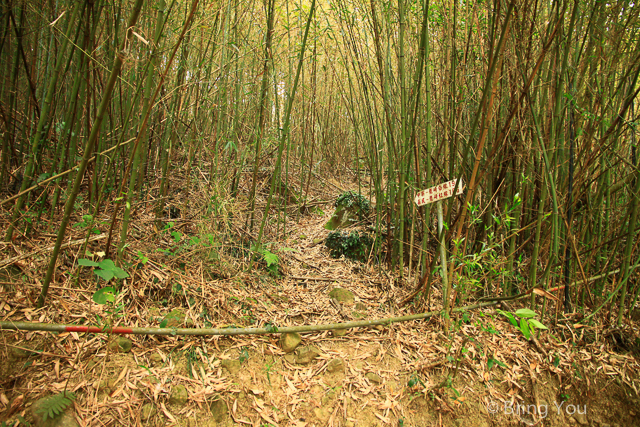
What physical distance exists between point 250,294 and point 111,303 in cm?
64

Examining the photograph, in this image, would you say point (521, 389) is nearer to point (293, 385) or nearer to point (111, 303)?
point (293, 385)

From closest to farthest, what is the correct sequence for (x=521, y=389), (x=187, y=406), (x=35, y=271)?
(x=187, y=406) < (x=35, y=271) < (x=521, y=389)

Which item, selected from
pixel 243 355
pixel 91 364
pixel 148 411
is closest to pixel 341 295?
pixel 243 355

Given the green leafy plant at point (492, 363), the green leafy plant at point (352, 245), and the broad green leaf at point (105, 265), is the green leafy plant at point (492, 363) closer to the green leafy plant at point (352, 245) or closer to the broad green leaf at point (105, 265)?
the green leafy plant at point (352, 245)

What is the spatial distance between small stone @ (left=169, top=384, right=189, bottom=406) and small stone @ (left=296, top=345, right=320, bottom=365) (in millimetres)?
483

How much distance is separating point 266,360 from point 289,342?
130mm

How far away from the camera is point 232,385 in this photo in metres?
1.29

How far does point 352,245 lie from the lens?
238 centimetres

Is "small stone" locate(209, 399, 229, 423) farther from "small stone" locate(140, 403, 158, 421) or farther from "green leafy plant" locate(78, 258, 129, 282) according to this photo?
"green leafy plant" locate(78, 258, 129, 282)

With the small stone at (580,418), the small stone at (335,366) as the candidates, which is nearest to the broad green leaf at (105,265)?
the small stone at (335,366)

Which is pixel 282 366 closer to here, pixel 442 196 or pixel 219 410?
pixel 219 410

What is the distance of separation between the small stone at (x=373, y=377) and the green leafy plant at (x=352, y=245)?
0.97 meters

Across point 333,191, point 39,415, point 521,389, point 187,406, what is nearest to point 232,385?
point 187,406

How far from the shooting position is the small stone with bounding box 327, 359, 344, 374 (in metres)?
1.47
